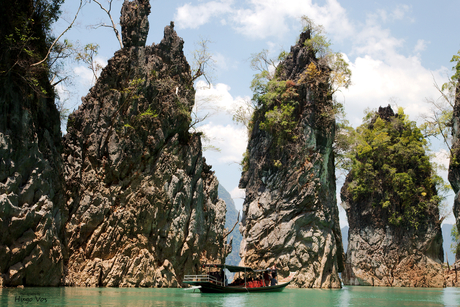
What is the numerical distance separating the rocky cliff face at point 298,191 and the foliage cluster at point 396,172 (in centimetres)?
993

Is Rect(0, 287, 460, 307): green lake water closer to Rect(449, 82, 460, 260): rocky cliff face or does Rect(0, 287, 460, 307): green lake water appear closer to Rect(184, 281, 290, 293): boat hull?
Rect(184, 281, 290, 293): boat hull

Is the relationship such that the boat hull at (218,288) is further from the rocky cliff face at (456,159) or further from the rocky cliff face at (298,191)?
the rocky cliff face at (456,159)

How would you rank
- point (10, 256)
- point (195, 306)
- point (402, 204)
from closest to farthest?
point (195, 306), point (10, 256), point (402, 204)

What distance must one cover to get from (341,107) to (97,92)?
2193 centimetres

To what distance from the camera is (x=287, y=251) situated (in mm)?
31000

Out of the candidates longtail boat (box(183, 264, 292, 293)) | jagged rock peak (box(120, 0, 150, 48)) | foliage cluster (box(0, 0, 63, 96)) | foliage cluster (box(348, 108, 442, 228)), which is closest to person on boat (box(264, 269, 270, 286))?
longtail boat (box(183, 264, 292, 293))

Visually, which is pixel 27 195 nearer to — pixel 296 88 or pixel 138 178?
pixel 138 178

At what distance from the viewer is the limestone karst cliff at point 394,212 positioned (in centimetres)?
4066

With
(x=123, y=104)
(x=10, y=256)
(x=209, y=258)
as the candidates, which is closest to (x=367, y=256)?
Answer: (x=209, y=258)

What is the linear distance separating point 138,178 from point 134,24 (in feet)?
38.9

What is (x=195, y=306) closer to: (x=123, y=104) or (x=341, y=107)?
(x=123, y=104)

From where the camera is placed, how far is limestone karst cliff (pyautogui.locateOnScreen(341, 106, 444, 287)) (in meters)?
40.7

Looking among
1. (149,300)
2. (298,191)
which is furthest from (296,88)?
(149,300)

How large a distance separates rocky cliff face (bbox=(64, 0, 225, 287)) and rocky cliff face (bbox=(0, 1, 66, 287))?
2459 millimetres
